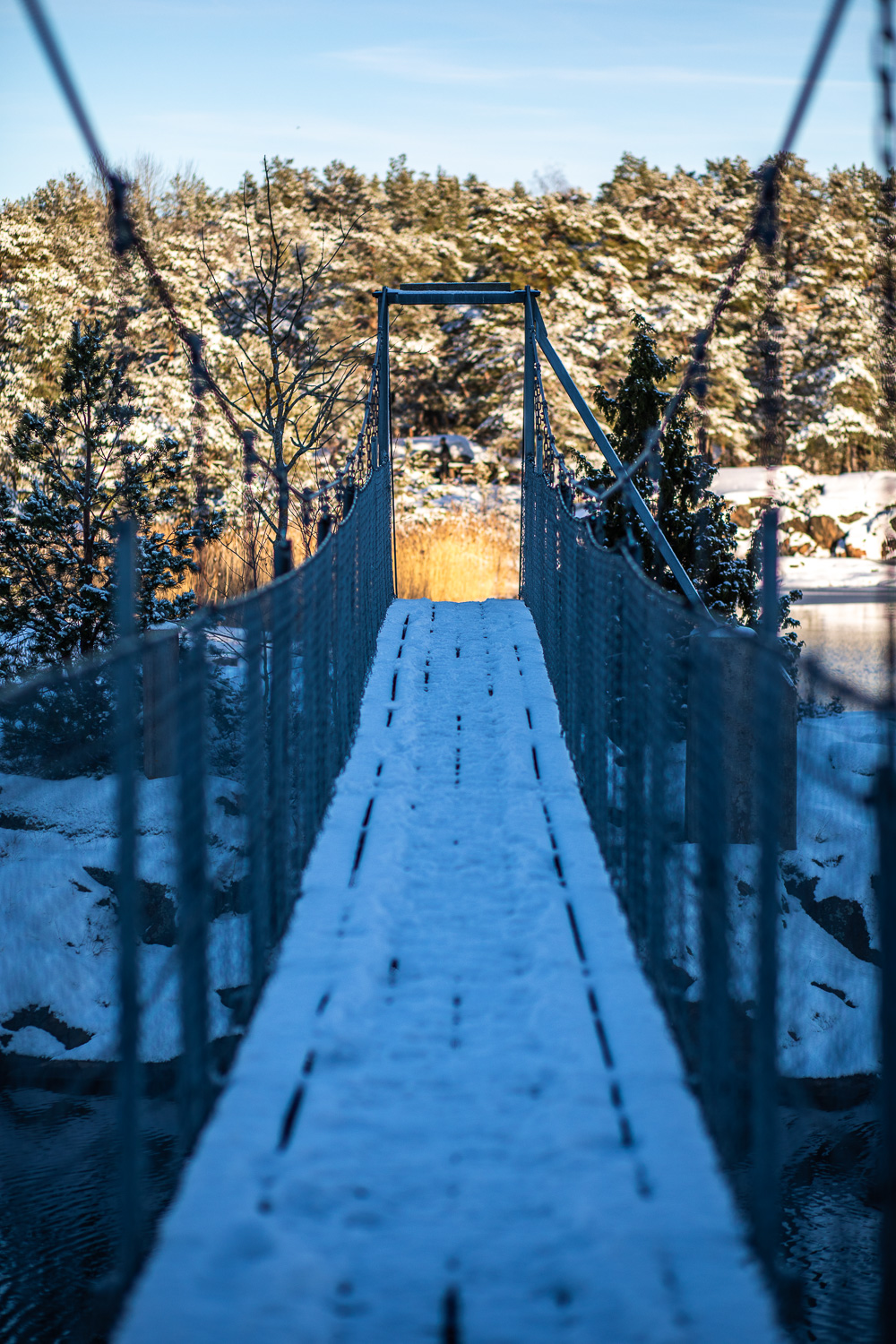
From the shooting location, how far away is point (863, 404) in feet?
89.8

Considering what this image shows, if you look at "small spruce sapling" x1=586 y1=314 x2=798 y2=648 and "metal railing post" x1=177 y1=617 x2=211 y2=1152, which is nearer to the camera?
"metal railing post" x1=177 y1=617 x2=211 y2=1152

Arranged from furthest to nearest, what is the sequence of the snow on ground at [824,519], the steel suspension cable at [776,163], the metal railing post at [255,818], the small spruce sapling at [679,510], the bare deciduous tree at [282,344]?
the snow on ground at [824,519] < the bare deciduous tree at [282,344] < the small spruce sapling at [679,510] < the steel suspension cable at [776,163] < the metal railing post at [255,818]

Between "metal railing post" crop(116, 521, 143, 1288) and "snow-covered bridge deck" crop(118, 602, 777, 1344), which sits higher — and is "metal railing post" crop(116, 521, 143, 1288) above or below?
above

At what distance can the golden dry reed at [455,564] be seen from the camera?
11.2m

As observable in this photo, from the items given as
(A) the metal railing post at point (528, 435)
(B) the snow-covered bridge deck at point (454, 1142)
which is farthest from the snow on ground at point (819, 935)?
(B) the snow-covered bridge deck at point (454, 1142)

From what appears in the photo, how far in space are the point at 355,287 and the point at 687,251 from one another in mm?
8245

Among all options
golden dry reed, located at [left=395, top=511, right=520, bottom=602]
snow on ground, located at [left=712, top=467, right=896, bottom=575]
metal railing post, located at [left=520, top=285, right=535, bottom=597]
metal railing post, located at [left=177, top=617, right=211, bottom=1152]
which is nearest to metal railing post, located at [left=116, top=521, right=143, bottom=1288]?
metal railing post, located at [left=177, top=617, right=211, bottom=1152]

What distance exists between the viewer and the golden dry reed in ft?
36.7

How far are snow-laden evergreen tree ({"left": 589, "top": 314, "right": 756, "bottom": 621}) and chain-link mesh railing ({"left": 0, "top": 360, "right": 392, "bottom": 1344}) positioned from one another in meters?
1.93

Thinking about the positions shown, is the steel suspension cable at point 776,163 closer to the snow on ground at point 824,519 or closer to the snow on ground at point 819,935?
the snow on ground at point 819,935

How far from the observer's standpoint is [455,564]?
1145cm

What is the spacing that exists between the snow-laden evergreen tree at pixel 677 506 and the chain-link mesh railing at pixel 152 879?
1.93 metres

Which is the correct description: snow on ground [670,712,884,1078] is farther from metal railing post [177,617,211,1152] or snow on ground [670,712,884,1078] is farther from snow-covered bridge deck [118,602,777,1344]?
metal railing post [177,617,211,1152]

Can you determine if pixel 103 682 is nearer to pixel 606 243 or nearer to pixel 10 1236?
pixel 10 1236
